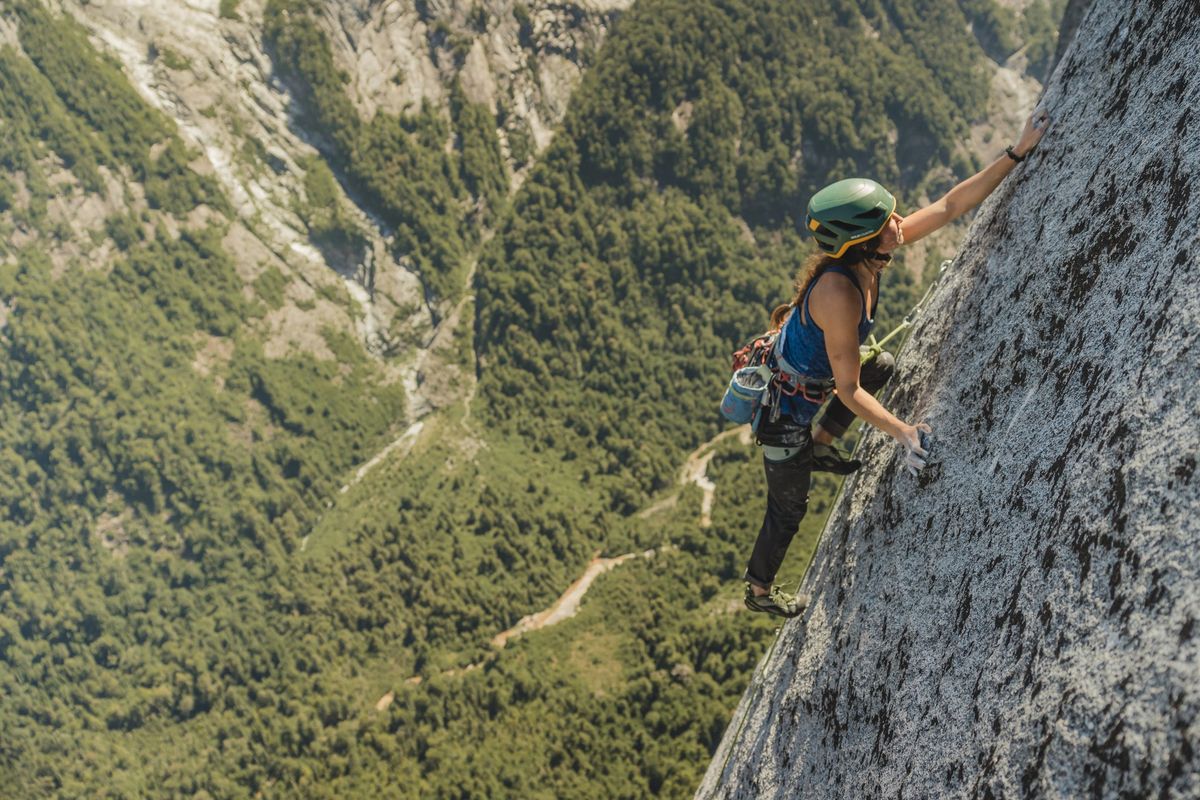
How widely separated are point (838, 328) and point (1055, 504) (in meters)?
2.45

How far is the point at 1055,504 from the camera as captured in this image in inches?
215

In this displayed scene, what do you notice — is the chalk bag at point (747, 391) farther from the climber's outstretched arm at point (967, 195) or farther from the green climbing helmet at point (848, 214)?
the climber's outstretched arm at point (967, 195)

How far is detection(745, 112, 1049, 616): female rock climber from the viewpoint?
23.7 ft

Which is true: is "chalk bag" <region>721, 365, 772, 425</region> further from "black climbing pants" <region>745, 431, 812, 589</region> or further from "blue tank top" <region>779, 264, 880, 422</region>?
"black climbing pants" <region>745, 431, 812, 589</region>

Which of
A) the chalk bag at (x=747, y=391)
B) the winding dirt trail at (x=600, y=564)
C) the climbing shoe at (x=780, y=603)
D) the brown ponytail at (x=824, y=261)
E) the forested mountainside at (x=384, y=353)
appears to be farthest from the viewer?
the forested mountainside at (x=384, y=353)

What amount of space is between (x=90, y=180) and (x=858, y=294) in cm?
13268

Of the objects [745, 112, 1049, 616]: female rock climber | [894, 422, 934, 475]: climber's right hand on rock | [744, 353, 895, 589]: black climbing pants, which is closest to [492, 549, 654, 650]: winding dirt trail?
[744, 353, 895, 589]: black climbing pants

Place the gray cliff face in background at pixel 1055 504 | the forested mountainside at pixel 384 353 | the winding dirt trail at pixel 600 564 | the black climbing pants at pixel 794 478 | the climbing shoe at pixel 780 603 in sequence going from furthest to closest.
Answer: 1. the forested mountainside at pixel 384 353
2. the winding dirt trail at pixel 600 564
3. the climbing shoe at pixel 780 603
4. the black climbing pants at pixel 794 478
5. the gray cliff face in background at pixel 1055 504

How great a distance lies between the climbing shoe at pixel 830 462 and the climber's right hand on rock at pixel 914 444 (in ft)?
5.08

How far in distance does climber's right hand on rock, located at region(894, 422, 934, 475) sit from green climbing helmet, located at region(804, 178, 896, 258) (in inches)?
72.4

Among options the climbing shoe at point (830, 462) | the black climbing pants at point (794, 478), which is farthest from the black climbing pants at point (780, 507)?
the climbing shoe at point (830, 462)

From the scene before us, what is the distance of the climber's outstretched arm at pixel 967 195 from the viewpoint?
25.4ft

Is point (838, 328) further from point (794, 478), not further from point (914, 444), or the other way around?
point (794, 478)

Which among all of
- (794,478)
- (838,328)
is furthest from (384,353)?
(838,328)
